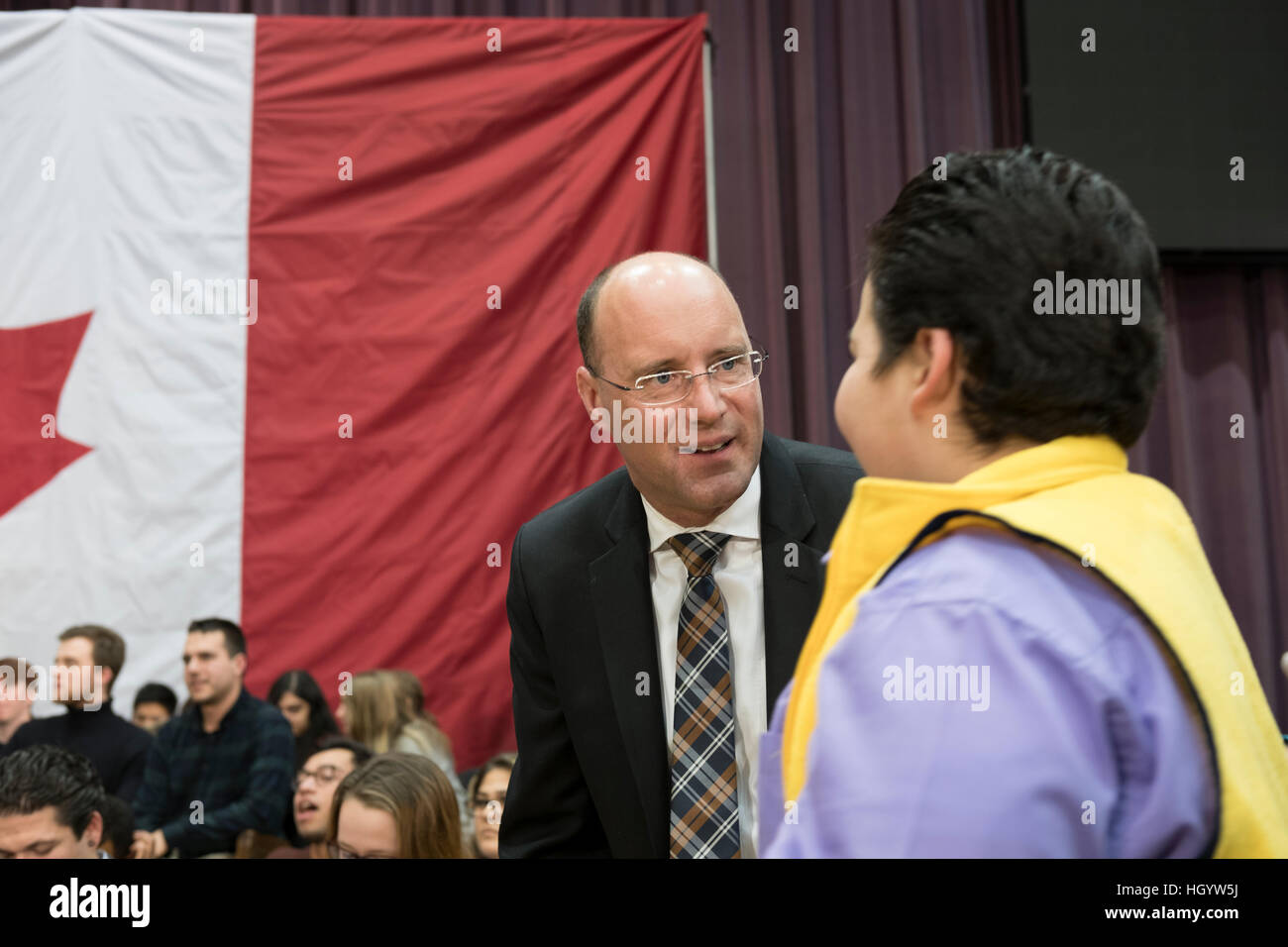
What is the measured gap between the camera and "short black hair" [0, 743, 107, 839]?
6.95 feet

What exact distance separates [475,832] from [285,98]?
242cm

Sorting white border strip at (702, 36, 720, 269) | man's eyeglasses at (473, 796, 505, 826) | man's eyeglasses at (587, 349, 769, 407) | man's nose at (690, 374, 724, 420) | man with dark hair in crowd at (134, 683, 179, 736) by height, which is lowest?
man's eyeglasses at (473, 796, 505, 826)

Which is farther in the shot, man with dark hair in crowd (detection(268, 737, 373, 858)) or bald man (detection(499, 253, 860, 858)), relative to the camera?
man with dark hair in crowd (detection(268, 737, 373, 858))

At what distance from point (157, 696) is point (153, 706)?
0.10 ft

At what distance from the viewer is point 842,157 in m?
4.13

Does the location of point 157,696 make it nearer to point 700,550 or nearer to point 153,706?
point 153,706

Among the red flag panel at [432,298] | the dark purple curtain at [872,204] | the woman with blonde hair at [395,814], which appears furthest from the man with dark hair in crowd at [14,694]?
the dark purple curtain at [872,204]

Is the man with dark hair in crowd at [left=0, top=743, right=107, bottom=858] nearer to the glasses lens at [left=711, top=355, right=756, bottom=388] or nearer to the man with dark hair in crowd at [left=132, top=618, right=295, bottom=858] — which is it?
the man with dark hair in crowd at [left=132, top=618, right=295, bottom=858]

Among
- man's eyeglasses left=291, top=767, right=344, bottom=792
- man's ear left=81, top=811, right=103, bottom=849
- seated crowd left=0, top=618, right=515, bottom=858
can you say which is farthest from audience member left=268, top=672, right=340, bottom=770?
man's ear left=81, top=811, right=103, bottom=849

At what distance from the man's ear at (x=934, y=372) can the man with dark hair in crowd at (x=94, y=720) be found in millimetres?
3092

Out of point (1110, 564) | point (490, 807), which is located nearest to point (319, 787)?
point (490, 807)

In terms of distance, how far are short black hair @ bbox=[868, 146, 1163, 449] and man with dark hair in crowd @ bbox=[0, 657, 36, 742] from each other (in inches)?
134

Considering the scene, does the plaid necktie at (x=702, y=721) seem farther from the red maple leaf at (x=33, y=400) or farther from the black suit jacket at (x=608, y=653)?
the red maple leaf at (x=33, y=400)
